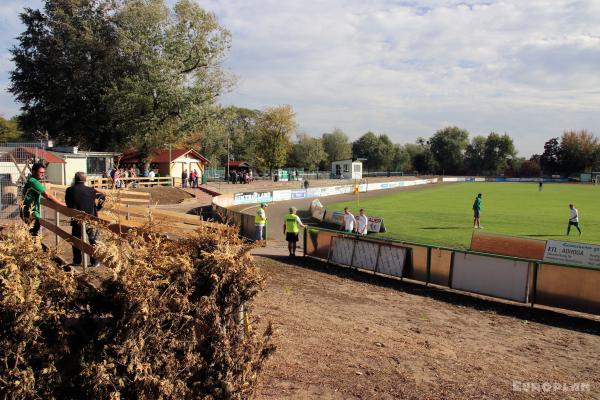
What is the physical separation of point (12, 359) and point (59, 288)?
0.56 meters

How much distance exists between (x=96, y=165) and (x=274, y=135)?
49606 mm

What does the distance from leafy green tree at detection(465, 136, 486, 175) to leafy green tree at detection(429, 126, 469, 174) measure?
2.16 metres

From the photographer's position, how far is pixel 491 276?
12648 mm

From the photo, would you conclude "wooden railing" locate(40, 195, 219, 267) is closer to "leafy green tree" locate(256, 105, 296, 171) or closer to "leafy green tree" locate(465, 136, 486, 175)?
"leafy green tree" locate(256, 105, 296, 171)

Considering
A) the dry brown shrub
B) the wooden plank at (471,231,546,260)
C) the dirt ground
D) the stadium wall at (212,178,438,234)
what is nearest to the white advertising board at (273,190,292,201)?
the stadium wall at (212,178,438,234)

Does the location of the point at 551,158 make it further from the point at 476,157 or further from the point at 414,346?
the point at 414,346

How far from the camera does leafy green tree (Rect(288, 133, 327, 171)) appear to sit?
333ft

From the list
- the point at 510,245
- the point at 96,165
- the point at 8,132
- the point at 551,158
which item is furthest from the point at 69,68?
the point at 551,158

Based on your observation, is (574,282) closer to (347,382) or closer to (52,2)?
(347,382)

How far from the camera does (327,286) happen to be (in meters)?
12.7

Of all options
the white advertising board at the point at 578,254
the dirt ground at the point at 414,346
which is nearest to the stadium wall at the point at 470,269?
the dirt ground at the point at 414,346

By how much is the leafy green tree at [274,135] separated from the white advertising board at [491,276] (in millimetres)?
72191

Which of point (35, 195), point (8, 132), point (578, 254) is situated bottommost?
point (578, 254)

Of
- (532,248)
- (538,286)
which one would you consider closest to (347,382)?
(538,286)
